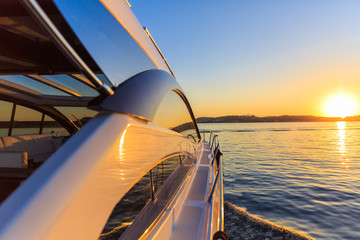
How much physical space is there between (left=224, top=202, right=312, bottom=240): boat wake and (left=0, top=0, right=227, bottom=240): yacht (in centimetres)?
214

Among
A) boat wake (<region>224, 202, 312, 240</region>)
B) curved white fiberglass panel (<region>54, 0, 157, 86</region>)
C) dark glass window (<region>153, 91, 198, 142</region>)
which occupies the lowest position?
boat wake (<region>224, 202, 312, 240</region>)

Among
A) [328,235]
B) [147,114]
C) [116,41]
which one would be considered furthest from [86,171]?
[328,235]

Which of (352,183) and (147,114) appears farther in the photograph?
(352,183)

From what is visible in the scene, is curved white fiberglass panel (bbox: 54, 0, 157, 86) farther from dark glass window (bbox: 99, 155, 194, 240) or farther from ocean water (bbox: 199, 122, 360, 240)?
ocean water (bbox: 199, 122, 360, 240)

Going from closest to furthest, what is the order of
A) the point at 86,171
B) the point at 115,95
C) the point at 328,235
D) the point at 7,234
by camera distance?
the point at 7,234 → the point at 86,171 → the point at 115,95 → the point at 328,235

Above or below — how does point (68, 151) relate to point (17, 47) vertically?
below

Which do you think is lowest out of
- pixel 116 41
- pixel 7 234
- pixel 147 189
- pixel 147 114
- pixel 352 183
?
pixel 352 183

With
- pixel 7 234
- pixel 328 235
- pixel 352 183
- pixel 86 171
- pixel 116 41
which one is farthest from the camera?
pixel 352 183

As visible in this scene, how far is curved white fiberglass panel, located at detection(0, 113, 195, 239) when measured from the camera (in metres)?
0.73

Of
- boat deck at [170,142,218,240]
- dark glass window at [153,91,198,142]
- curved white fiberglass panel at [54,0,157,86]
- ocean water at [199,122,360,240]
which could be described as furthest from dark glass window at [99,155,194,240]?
ocean water at [199,122,360,240]

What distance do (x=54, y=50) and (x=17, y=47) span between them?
0.30 meters

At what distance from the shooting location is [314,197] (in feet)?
23.5

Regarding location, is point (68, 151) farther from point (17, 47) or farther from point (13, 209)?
point (17, 47)

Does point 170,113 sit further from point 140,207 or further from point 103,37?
point 103,37
